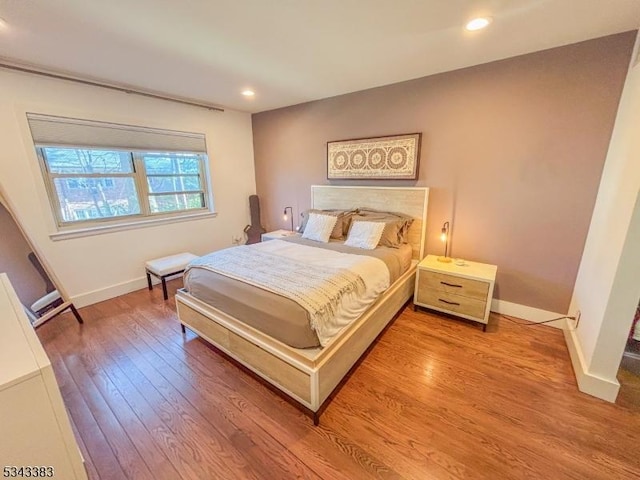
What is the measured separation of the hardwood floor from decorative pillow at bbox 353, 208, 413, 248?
985 millimetres

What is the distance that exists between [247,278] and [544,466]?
1991mm

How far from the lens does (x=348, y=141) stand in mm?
3293

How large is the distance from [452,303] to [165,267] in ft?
10.3

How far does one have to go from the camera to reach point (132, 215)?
329 centimetres

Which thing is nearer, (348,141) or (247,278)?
(247,278)

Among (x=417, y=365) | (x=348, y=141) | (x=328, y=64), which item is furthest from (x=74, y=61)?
(x=417, y=365)

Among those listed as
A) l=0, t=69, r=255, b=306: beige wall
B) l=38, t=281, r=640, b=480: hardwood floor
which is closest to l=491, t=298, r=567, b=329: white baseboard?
l=38, t=281, r=640, b=480: hardwood floor

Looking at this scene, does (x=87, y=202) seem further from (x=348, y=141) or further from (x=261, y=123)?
(x=348, y=141)

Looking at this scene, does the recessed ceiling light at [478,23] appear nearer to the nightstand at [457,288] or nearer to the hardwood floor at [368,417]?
the nightstand at [457,288]

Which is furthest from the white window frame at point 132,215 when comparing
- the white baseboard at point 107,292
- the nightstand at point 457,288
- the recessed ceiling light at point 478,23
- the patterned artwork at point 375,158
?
the recessed ceiling light at point 478,23

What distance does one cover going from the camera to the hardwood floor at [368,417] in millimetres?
1342

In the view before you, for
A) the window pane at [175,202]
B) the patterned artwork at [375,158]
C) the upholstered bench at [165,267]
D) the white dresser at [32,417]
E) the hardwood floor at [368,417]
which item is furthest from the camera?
the window pane at [175,202]

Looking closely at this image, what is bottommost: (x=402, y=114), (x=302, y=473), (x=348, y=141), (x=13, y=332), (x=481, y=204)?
(x=302, y=473)

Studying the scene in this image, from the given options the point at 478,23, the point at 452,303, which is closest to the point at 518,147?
the point at 478,23
